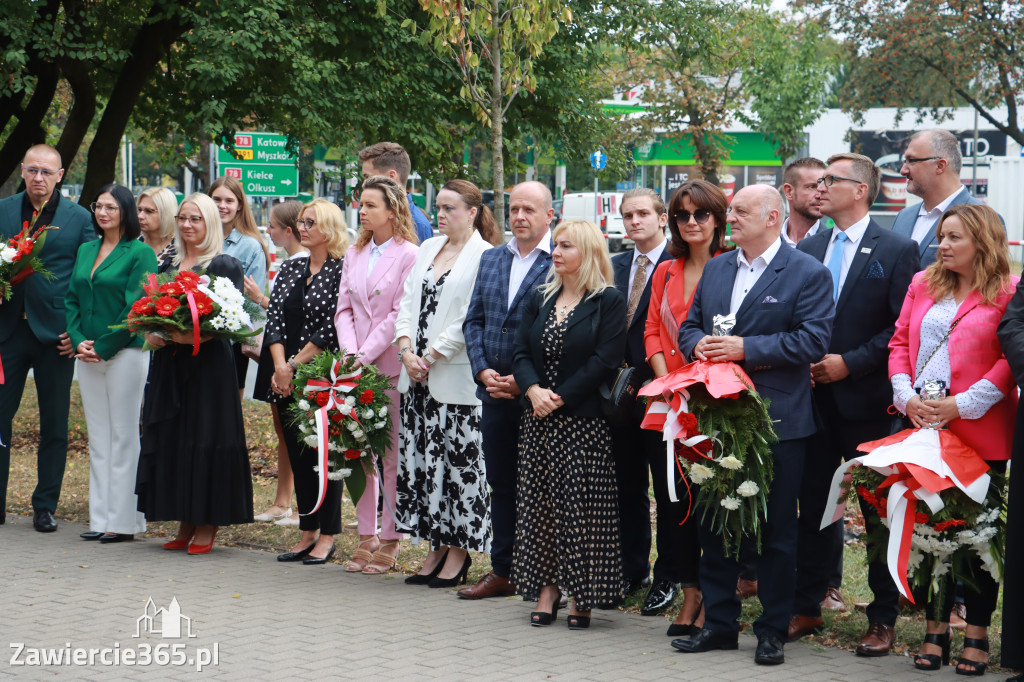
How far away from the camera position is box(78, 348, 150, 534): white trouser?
8.04 m

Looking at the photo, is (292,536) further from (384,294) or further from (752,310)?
(752,310)

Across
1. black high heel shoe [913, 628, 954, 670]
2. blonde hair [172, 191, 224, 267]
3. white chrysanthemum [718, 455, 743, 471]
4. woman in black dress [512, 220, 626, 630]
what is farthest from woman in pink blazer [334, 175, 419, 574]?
black high heel shoe [913, 628, 954, 670]

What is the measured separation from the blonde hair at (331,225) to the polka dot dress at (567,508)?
2.16 meters

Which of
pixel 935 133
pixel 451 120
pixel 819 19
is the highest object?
pixel 819 19

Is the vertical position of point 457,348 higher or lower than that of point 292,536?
higher

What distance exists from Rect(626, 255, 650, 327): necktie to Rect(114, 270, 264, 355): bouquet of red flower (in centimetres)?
272

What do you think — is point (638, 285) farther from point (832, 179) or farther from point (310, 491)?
point (310, 491)

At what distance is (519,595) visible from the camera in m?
6.66

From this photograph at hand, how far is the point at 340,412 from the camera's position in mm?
6992

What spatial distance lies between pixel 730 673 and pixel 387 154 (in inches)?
168

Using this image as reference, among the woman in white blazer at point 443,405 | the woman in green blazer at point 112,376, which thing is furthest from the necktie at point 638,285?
the woman in green blazer at point 112,376

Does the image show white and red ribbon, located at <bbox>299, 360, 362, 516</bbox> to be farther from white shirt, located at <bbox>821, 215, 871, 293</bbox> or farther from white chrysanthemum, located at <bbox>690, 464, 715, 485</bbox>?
white shirt, located at <bbox>821, 215, 871, 293</bbox>

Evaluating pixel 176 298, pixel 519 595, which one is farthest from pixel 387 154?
pixel 519 595

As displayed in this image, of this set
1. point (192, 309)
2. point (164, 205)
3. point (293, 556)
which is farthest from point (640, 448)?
point (164, 205)
